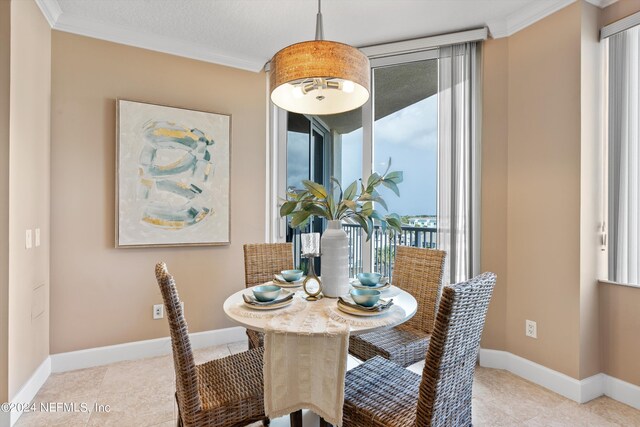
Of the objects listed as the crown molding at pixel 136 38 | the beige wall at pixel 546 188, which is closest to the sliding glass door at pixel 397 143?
the beige wall at pixel 546 188

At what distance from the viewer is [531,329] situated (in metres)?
2.54

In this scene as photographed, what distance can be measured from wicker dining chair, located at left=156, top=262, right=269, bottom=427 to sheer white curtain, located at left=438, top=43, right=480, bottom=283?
6.22 feet

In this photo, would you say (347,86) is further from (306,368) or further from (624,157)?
(624,157)

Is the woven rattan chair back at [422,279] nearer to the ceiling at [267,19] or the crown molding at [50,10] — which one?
the ceiling at [267,19]

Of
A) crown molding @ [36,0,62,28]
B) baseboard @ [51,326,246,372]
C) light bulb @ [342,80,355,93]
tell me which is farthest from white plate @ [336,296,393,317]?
crown molding @ [36,0,62,28]

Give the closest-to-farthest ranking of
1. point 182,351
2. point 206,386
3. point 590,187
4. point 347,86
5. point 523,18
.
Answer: point 182,351 → point 206,386 → point 347,86 → point 590,187 → point 523,18

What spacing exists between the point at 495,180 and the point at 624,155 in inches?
30.9

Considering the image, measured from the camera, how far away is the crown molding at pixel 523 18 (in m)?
2.38

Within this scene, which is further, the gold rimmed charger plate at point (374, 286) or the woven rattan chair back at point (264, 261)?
the woven rattan chair back at point (264, 261)

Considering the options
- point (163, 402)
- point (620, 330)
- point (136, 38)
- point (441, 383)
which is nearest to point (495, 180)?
point (620, 330)

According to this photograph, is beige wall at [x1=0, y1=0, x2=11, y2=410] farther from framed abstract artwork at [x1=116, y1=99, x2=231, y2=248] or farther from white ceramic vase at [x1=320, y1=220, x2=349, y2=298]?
white ceramic vase at [x1=320, y1=220, x2=349, y2=298]

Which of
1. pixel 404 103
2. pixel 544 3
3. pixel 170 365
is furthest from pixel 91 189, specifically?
pixel 544 3

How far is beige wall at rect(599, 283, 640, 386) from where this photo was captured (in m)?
2.18

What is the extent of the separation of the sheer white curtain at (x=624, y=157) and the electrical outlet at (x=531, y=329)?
0.59 metres
